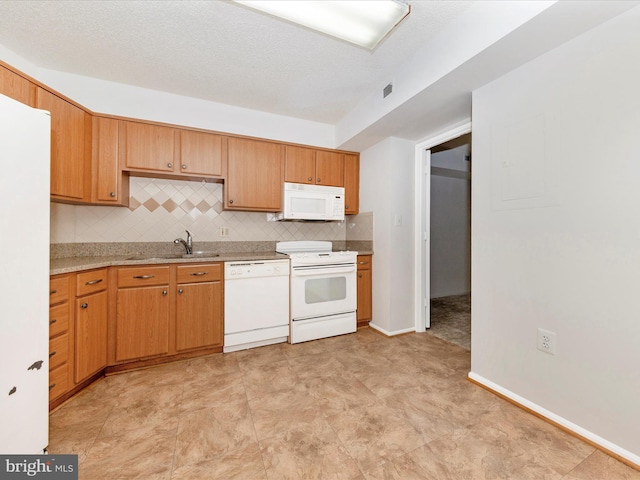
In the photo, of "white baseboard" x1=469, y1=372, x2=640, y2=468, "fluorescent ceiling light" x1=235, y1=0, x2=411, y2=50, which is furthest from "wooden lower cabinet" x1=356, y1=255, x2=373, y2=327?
"fluorescent ceiling light" x1=235, y1=0, x2=411, y2=50

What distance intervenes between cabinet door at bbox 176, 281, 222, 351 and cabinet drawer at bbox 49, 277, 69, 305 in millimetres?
755

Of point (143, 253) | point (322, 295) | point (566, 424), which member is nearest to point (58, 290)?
point (143, 253)

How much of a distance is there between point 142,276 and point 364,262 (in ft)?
7.50

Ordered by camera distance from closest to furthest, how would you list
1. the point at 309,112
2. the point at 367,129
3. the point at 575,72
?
the point at 575,72 → the point at 367,129 → the point at 309,112

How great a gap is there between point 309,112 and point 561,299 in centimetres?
290

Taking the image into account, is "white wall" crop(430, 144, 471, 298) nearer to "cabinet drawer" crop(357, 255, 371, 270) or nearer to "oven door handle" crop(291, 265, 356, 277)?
"cabinet drawer" crop(357, 255, 371, 270)

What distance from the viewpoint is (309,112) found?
317 centimetres

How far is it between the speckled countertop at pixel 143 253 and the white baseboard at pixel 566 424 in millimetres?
1743

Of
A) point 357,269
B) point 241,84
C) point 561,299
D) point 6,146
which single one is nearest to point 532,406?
point 561,299

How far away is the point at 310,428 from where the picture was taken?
1.58 m

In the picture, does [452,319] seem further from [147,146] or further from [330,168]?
[147,146]

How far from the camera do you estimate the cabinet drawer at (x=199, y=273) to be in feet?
7.85

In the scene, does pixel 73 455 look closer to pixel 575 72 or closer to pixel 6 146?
pixel 6 146

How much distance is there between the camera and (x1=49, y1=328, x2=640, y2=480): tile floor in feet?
4.25
